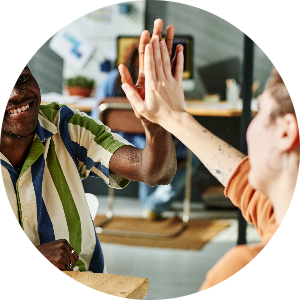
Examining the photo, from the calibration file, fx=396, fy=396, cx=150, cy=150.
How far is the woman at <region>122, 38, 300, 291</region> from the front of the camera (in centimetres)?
55

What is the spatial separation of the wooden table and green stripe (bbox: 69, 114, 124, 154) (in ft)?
1.10

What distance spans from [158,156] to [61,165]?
0.81ft

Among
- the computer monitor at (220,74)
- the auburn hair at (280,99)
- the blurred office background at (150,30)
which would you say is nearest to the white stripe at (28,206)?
the auburn hair at (280,99)

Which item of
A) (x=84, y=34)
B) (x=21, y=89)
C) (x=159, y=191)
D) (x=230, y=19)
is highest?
(x=84, y=34)

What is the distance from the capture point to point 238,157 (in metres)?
0.63

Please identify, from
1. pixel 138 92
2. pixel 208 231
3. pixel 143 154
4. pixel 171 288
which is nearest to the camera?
pixel 138 92

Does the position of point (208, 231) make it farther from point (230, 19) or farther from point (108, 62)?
point (230, 19)

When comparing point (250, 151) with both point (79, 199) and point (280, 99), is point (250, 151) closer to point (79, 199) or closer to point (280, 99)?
point (280, 99)

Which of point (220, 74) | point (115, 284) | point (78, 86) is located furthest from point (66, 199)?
point (220, 74)

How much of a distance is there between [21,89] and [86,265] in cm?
44

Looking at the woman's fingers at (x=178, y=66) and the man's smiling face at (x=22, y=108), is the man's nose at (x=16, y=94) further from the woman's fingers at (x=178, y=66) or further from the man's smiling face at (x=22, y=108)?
the woman's fingers at (x=178, y=66)

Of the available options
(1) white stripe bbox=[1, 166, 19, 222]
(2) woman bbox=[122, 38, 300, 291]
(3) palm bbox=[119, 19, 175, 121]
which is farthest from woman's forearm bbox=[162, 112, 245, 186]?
(1) white stripe bbox=[1, 166, 19, 222]

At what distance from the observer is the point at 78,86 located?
9.71 ft

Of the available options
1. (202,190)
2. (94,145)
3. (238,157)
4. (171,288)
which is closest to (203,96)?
(202,190)
